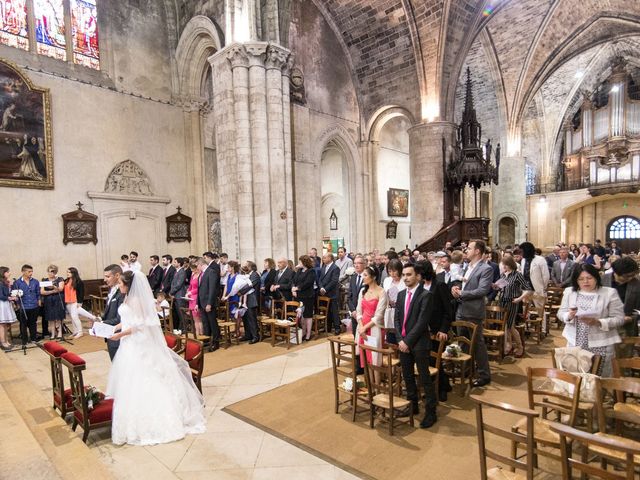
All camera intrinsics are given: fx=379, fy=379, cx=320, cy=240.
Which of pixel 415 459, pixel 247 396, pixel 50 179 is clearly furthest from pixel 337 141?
pixel 415 459

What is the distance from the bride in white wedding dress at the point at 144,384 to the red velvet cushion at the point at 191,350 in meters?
0.45

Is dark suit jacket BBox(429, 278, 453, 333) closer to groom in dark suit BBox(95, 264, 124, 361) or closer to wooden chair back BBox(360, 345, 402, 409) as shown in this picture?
wooden chair back BBox(360, 345, 402, 409)

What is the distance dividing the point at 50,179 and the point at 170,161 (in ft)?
12.3

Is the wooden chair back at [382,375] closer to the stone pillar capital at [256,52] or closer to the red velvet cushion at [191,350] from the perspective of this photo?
the red velvet cushion at [191,350]

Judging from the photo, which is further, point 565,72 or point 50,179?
point 565,72

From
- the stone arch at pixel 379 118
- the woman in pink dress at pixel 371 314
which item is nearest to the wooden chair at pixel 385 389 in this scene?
the woman in pink dress at pixel 371 314

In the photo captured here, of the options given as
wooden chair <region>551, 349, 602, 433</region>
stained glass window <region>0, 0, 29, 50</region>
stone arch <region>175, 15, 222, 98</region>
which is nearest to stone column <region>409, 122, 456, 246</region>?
stone arch <region>175, 15, 222, 98</region>

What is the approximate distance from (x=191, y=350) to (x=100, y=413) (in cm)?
111

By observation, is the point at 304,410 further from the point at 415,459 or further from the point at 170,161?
the point at 170,161

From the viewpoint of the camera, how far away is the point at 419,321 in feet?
12.6

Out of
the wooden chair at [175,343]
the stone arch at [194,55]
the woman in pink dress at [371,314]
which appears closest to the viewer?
the woman in pink dress at [371,314]

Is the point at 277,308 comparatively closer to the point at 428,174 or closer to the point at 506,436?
the point at 506,436

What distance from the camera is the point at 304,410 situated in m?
4.45

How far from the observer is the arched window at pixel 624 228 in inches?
904
